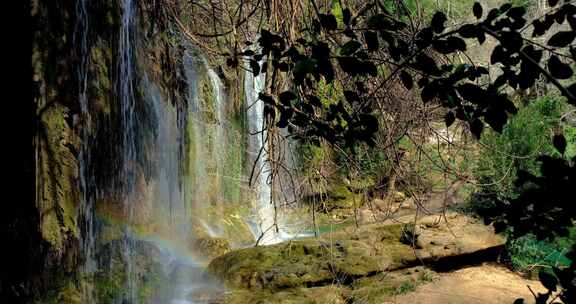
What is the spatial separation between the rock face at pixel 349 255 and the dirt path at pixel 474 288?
29 cm

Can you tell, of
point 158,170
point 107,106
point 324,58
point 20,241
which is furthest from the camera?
point 158,170

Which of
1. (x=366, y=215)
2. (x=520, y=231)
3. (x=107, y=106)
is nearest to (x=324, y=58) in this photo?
(x=520, y=231)

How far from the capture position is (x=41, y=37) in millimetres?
3980

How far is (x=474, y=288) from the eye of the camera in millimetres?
6414

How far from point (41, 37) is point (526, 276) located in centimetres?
665

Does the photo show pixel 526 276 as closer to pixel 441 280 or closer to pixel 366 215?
pixel 441 280

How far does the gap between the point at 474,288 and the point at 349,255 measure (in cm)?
159

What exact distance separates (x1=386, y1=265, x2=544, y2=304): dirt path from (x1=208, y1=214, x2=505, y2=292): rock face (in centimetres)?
29

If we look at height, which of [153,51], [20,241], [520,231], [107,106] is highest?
[153,51]

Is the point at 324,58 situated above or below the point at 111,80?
below

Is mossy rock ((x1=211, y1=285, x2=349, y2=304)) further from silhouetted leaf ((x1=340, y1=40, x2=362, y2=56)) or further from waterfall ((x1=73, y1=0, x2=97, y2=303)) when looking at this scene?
silhouetted leaf ((x1=340, y1=40, x2=362, y2=56))

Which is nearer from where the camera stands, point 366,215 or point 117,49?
point 117,49

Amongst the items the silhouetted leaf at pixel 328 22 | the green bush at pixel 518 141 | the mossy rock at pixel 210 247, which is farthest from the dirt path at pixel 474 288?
the silhouetted leaf at pixel 328 22

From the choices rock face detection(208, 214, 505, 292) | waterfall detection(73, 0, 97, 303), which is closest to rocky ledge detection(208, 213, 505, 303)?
rock face detection(208, 214, 505, 292)
